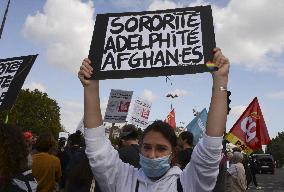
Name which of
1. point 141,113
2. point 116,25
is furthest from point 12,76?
point 141,113

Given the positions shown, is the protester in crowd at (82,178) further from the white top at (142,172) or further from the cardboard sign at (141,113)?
the cardboard sign at (141,113)

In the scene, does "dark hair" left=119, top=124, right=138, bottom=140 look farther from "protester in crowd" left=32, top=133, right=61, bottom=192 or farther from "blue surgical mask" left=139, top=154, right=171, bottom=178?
"blue surgical mask" left=139, top=154, right=171, bottom=178

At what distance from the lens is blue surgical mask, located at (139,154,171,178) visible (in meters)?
3.08

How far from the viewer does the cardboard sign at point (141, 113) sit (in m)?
16.1

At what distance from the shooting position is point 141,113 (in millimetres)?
16234

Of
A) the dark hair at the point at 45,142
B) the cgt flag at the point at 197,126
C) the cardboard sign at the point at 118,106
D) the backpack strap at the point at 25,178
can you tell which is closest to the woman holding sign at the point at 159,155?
the backpack strap at the point at 25,178

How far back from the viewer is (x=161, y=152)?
3209 mm

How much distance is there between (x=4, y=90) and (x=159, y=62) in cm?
427

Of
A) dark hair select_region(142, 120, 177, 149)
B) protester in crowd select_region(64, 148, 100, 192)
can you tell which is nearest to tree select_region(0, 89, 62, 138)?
protester in crowd select_region(64, 148, 100, 192)

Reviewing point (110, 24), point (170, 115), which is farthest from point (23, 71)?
point (170, 115)

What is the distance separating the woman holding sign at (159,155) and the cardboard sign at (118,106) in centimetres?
1028

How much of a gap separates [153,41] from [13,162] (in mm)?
1367

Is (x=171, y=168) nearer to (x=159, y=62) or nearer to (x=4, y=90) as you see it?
(x=159, y=62)

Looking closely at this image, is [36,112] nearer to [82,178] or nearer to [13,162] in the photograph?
→ [82,178]
